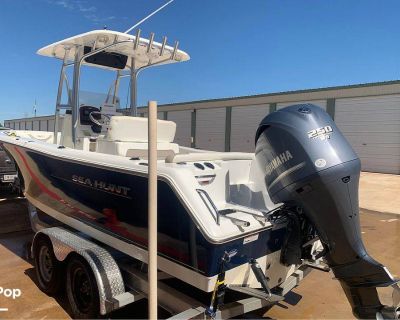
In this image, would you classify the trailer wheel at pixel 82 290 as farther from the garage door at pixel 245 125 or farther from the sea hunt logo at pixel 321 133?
the garage door at pixel 245 125

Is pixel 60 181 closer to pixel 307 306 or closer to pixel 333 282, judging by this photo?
pixel 307 306

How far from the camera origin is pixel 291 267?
2883mm

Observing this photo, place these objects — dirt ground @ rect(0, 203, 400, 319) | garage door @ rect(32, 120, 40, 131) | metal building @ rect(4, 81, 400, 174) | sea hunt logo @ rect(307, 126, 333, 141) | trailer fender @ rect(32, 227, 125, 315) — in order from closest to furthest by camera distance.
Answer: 1. sea hunt logo @ rect(307, 126, 333, 141)
2. trailer fender @ rect(32, 227, 125, 315)
3. dirt ground @ rect(0, 203, 400, 319)
4. metal building @ rect(4, 81, 400, 174)
5. garage door @ rect(32, 120, 40, 131)

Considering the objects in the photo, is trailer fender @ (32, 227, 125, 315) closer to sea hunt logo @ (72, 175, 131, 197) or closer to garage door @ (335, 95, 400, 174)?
sea hunt logo @ (72, 175, 131, 197)

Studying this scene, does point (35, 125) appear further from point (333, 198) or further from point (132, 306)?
point (333, 198)

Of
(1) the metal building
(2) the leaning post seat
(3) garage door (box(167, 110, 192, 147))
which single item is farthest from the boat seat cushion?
(3) garage door (box(167, 110, 192, 147))

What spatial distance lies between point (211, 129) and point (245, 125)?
113 inches

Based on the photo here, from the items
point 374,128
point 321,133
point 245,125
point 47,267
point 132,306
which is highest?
point 245,125

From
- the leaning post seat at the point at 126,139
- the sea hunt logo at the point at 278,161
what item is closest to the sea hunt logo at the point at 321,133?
the sea hunt logo at the point at 278,161

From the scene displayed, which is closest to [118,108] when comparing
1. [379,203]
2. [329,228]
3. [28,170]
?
[28,170]

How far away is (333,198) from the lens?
92.1 inches

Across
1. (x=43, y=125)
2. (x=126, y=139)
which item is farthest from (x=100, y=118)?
(x=43, y=125)

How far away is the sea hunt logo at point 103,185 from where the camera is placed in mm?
2811

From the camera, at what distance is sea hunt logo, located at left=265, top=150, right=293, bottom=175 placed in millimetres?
2521
